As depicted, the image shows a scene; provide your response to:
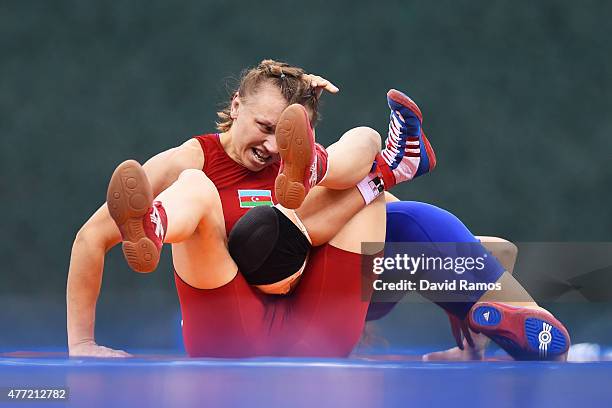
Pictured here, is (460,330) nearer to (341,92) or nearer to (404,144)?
(404,144)

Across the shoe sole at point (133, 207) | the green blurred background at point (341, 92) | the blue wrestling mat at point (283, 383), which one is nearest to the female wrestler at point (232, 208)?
the shoe sole at point (133, 207)

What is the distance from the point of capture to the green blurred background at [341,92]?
320 centimetres

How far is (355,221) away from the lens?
162 centimetres

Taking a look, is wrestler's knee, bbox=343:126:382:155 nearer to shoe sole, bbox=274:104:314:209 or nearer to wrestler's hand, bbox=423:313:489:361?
shoe sole, bbox=274:104:314:209

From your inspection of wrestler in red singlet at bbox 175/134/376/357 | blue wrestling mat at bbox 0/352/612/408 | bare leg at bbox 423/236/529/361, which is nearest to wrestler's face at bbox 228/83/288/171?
wrestler in red singlet at bbox 175/134/376/357

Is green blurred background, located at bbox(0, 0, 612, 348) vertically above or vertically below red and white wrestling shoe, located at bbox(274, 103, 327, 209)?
above

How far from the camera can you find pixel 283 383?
1280 mm

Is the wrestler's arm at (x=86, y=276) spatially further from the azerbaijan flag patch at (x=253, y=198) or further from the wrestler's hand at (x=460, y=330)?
the wrestler's hand at (x=460, y=330)

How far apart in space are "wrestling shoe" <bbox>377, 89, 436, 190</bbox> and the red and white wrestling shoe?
30 centimetres

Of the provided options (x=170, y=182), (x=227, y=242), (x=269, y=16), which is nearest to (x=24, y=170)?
(x=269, y=16)

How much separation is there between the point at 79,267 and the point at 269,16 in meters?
1.81

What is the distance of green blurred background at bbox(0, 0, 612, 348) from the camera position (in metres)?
3.20

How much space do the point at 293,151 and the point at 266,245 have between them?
19 centimetres

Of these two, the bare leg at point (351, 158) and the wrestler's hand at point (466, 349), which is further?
the wrestler's hand at point (466, 349)
